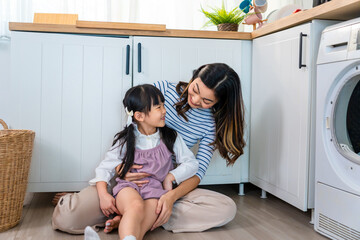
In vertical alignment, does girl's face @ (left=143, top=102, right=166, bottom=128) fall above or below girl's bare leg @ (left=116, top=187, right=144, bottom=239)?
above

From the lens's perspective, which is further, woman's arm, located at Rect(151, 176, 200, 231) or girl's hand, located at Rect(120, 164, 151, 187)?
girl's hand, located at Rect(120, 164, 151, 187)

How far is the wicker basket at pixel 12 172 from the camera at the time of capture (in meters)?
1.43

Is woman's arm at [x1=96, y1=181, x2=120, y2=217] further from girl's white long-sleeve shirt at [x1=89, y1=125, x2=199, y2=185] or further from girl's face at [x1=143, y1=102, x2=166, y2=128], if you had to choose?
girl's face at [x1=143, y1=102, x2=166, y2=128]

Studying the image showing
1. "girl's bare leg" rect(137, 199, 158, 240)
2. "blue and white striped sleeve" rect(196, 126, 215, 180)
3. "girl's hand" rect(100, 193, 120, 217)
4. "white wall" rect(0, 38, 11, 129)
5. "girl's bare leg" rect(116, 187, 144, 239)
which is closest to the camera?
"girl's bare leg" rect(116, 187, 144, 239)

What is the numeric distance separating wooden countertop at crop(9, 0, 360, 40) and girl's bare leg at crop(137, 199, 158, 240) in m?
0.85

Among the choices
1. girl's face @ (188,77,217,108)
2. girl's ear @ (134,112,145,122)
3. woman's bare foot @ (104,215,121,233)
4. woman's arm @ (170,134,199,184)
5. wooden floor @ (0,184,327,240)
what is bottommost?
wooden floor @ (0,184,327,240)

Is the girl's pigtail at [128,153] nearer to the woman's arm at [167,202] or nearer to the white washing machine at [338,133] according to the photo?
the woman's arm at [167,202]

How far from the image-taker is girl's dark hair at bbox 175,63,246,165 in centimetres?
154

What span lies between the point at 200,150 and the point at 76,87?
0.66 meters

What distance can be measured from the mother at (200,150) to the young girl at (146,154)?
3 cm

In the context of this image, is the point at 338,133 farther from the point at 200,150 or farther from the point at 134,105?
the point at 134,105

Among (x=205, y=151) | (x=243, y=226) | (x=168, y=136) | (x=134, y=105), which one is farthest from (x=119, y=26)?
(x=243, y=226)

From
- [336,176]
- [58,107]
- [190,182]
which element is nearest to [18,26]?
[58,107]

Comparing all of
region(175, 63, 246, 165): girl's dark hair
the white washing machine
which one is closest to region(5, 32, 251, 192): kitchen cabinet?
region(175, 63, 246, 165): girl's dark hair
